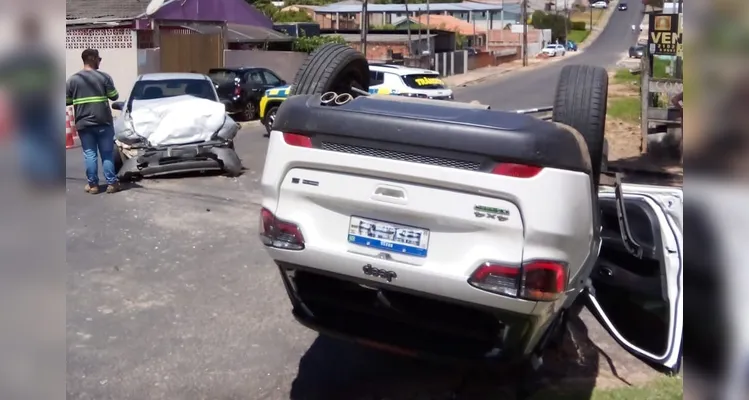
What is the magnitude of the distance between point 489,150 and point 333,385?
1932 mm

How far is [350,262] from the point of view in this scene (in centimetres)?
391

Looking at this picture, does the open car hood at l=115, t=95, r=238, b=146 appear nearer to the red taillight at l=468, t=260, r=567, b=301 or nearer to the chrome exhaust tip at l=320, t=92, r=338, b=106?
the chrome exhaust tip at l=320, t=92, r=338, b=106

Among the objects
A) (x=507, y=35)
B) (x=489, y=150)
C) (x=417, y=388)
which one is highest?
(x=507, y=35)

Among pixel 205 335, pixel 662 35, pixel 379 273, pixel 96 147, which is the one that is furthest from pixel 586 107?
pixel 662 35

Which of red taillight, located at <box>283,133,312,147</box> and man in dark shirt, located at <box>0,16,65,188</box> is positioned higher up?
man in dark shirt, located at <box>0,16,65,188</box>

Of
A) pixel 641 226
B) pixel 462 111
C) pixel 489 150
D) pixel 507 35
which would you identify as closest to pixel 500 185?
pixel 489 150

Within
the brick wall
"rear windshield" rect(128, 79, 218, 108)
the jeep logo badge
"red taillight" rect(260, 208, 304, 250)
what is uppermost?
the brick wall

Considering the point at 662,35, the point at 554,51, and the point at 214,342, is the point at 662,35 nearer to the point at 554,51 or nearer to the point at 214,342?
the point at 214,342

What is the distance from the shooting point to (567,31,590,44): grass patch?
82.8 m

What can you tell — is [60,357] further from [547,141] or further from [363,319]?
[363,319]

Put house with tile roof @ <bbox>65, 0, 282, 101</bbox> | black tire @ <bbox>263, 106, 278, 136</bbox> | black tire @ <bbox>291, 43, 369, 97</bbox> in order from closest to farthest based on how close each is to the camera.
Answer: black tire @ <bbox>291, 43, 369, 97</bbox>
black tire @ <bbox>263, 106, 278, 136</bbox>
house with tile roof @ <bbox>65, 0, 282, 101</bbox>

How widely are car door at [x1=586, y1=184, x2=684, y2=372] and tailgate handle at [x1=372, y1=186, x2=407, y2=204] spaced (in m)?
1.82

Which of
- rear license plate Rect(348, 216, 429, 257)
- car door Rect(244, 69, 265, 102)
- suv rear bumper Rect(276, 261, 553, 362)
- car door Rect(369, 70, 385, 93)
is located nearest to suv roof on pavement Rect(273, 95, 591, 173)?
rear license plate Rect(348, 216, 429, 257)

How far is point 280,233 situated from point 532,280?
1301mm
